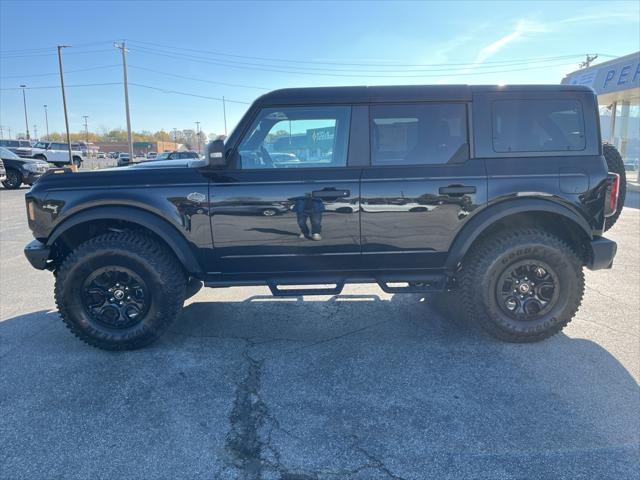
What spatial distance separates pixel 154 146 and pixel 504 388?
92982mm

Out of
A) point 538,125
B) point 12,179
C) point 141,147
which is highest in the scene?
point 141,147

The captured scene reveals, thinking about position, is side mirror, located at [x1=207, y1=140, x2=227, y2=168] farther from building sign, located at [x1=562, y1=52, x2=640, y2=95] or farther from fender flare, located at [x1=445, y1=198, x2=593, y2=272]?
building sign, located at [x1=562, y1=52, x2=640, y2=95]

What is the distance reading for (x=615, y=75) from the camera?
54.4 feet

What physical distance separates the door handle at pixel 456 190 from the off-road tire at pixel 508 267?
0.50m

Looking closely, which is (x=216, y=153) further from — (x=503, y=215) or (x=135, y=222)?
(x=503, y=215)

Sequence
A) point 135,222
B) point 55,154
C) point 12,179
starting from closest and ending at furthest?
point 135,222
point 12,179
point 55,154

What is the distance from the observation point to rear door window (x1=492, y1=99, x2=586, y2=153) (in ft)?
11.6

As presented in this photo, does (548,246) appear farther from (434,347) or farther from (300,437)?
(300,437)

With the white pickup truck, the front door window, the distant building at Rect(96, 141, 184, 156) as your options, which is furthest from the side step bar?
the distant building at Rect(96, 141, 184, 156)

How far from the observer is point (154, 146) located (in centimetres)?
8706

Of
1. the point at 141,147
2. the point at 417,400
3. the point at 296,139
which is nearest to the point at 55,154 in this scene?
the point at 296,139

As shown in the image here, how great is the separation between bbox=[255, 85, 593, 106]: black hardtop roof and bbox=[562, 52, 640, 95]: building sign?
13.2 meters

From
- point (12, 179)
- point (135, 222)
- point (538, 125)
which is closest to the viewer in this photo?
point (135, 222)

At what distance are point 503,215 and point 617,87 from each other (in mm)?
16931
